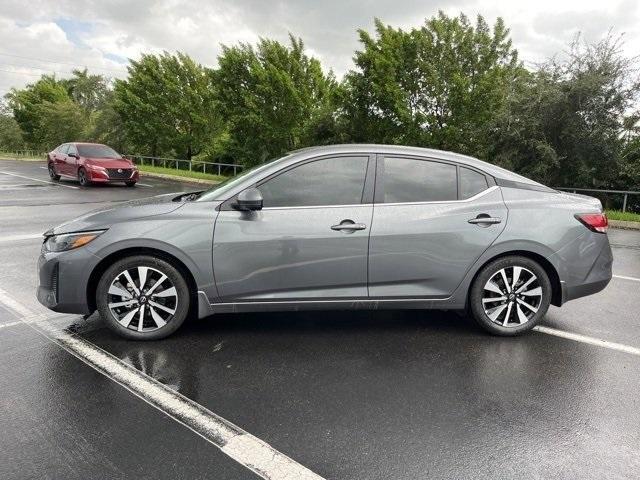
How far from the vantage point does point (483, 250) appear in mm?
4172

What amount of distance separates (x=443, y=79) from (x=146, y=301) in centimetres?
1579

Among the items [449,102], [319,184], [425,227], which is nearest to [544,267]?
[425,227]

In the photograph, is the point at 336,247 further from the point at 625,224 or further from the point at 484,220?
the point at 625,224

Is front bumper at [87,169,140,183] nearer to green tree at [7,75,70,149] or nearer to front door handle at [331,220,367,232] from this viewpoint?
front door handle at [331,220,367,232]

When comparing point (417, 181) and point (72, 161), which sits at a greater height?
point (417, 181)

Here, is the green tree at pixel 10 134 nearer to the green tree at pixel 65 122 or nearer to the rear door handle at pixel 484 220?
the green tree at pixel 65 122

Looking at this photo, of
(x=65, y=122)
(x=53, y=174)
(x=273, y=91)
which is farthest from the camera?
(x=65, y=122)

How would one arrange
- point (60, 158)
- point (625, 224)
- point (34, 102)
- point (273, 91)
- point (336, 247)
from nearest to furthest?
1. point (336, 247)
2. point (625, 224)
3. point (60, 158)
4. point (273, 91)
5. point (34, 102)

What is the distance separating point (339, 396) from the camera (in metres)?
3.25

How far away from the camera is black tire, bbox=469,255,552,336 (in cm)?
426

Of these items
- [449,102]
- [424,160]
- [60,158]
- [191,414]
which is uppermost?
[449,102]

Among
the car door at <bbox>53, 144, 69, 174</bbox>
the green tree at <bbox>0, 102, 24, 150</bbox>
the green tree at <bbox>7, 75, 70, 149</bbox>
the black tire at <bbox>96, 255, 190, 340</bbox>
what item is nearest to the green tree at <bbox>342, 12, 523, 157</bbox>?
the car door at <bbox>53, 144, 69, 174</bbox>

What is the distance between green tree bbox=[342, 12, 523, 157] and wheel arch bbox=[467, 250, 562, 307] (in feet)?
42.9

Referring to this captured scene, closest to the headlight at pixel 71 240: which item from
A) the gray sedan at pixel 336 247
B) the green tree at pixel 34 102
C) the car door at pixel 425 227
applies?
the gray sedan at pixel 336 247
